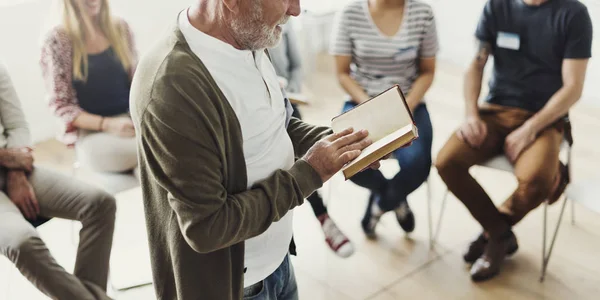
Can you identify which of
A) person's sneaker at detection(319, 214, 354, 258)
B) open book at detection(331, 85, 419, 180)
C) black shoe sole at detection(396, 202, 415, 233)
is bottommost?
black shoe sole at detection(396, 202, 415, 233)

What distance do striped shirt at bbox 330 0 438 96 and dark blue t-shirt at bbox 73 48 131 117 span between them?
924 mm

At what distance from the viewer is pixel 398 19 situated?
262 cm

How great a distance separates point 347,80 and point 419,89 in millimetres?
313

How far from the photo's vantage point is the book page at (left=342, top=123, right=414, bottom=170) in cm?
140

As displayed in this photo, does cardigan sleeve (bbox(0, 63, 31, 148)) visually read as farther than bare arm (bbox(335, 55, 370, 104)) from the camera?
No

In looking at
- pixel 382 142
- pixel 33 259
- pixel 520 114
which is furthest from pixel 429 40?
pixel 33 259

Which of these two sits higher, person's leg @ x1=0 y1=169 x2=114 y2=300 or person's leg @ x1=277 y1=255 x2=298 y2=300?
person's leg @ x1=277 y1=255 x2=298 y2=300

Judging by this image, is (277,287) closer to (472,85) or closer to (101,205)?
(101,205)

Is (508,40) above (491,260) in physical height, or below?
above

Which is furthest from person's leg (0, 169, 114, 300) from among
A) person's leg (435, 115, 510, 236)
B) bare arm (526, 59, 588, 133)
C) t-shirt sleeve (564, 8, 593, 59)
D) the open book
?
t-shirt sleeve (564, 8, 593, 59)

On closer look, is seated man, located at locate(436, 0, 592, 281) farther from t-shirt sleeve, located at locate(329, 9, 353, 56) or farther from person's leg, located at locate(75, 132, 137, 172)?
person's leg, located at locate(75, 132, 137, 172)

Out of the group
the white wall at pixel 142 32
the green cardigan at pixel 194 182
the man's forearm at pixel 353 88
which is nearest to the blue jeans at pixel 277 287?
the green cardigan at pixel 194 182

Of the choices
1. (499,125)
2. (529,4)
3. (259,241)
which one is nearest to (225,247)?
(259,241)

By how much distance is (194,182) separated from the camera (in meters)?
1.11
